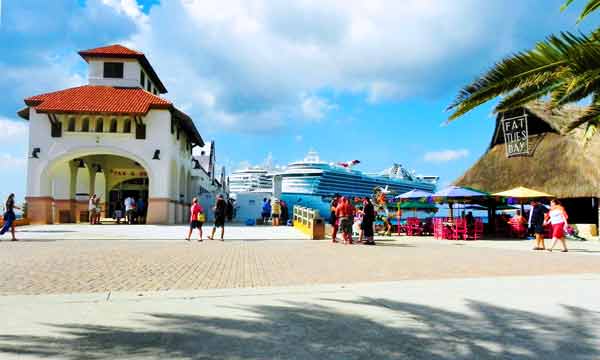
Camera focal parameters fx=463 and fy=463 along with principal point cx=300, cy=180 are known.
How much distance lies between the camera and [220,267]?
28.1 ft

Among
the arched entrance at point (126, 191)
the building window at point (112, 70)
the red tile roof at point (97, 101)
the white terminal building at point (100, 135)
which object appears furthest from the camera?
the arched entrance at point (126, 191)

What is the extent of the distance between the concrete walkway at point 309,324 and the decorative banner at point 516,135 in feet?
73.8

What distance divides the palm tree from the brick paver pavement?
119 inches

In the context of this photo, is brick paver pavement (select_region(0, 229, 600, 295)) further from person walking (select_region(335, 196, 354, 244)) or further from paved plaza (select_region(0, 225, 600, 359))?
person walking (select_region(335, 196, 354, 244))

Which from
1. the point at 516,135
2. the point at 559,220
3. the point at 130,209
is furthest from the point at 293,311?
the point at 516,135

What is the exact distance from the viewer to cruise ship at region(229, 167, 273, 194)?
82.2 meters

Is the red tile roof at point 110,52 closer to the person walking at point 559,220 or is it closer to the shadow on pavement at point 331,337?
the person walking at point 559,220

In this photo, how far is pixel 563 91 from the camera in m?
7.00

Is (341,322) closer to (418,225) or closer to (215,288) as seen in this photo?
(215,288)

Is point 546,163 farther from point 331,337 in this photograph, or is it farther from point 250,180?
point 250,180

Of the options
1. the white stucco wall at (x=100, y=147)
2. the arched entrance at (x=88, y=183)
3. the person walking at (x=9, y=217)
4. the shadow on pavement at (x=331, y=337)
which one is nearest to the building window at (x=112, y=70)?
the arched entrance at (x=88, y=183)

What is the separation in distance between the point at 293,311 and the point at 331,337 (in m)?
1.00

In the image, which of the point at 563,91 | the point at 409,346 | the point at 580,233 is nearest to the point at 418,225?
the point at 580,233

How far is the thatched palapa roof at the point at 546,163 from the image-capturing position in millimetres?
22562
